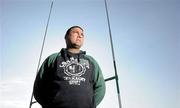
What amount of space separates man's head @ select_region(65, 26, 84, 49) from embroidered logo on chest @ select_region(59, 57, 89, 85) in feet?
0.55

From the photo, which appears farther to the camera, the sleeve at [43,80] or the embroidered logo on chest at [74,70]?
the sleeve at [43,80]

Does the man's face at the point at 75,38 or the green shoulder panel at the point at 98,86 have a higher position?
the man's face at the point at 75,38

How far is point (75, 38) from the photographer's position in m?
3.58

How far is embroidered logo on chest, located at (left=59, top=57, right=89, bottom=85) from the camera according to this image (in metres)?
3.36

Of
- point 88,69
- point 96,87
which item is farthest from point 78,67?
point 96,87

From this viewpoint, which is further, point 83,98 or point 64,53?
point 64,53

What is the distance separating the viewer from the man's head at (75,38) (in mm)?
3575

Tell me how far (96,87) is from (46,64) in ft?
2.10

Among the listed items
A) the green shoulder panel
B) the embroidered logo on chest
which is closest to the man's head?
the embroidered logo on chest

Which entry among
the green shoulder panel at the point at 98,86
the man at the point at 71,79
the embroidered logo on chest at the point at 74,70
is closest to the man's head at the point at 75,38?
the man at the point at 71,79

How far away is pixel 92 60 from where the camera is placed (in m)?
3.69

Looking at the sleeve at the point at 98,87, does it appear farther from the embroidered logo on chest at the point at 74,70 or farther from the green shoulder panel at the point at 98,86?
the embroidered logo on chest at the point at 74,70

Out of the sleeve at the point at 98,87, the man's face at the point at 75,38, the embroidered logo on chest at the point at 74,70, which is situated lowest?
the sleeve at the point at 98,87

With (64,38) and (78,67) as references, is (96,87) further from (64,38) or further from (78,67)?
(64,38)
